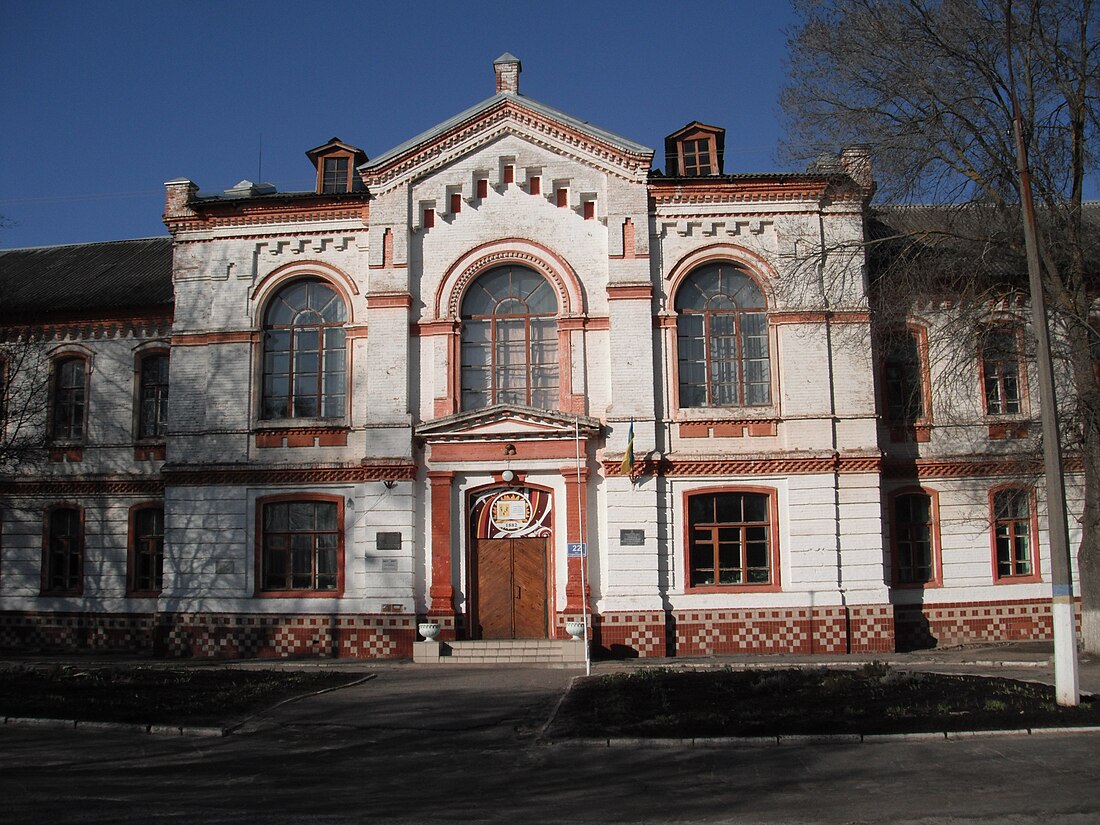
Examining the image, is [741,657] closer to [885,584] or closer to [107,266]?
[885,584]

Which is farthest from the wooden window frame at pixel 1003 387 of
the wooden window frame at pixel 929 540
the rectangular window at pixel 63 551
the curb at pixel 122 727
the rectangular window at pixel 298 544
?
the rectangular window at pixel 63 551

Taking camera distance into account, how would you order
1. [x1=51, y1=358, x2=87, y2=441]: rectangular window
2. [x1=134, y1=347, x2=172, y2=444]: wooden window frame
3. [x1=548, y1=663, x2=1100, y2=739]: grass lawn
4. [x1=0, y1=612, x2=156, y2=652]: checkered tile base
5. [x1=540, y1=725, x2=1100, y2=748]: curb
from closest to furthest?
1. [x1=540, y1=725, x2=1100, y2=748]: curb
2. [x1=548, y1=663, x2=1100, y2=739]: grass lawn
3. [x1=0, y1=612, x2=156, y2=652]: checkered tile base
4. [x1=134, y1=347, x2=172, y2=444]: wooden window frame
5. [x1=51, y1=358, x2=87, y2=441]: rectangular window

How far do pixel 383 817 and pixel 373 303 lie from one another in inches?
560

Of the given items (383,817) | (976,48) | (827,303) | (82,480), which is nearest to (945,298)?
(827,303)

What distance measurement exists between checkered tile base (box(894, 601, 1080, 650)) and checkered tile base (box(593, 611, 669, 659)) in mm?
5310

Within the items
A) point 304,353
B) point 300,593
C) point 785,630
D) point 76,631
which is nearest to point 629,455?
point 785,630

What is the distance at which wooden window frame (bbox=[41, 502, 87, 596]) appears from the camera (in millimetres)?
24391

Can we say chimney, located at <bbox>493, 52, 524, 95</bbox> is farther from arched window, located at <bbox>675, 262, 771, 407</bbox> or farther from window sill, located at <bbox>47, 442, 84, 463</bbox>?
window sill, located at <bbox>47, 442, 84, 463</bbox>

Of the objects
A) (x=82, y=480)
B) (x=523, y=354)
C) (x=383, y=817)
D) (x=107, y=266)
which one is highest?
(x=107, y=266)

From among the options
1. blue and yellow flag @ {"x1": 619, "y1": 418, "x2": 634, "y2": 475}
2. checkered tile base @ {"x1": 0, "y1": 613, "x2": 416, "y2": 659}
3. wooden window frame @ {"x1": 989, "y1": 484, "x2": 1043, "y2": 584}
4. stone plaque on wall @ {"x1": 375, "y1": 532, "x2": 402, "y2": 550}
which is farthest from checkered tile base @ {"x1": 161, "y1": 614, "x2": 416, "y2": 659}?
wooden window frame @ {"x1": 989, "y1": 484, "x2": 1043, "y2": 584}

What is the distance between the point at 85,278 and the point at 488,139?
12004 mm

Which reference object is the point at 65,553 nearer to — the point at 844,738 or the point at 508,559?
the point at 508,559

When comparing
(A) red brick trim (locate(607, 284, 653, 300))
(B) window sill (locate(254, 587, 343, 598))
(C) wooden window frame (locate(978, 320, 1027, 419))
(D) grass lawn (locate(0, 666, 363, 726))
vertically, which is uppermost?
(A) red brick trim (locate(607, 284, 653, 300))

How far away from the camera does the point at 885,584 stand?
20875 mm
